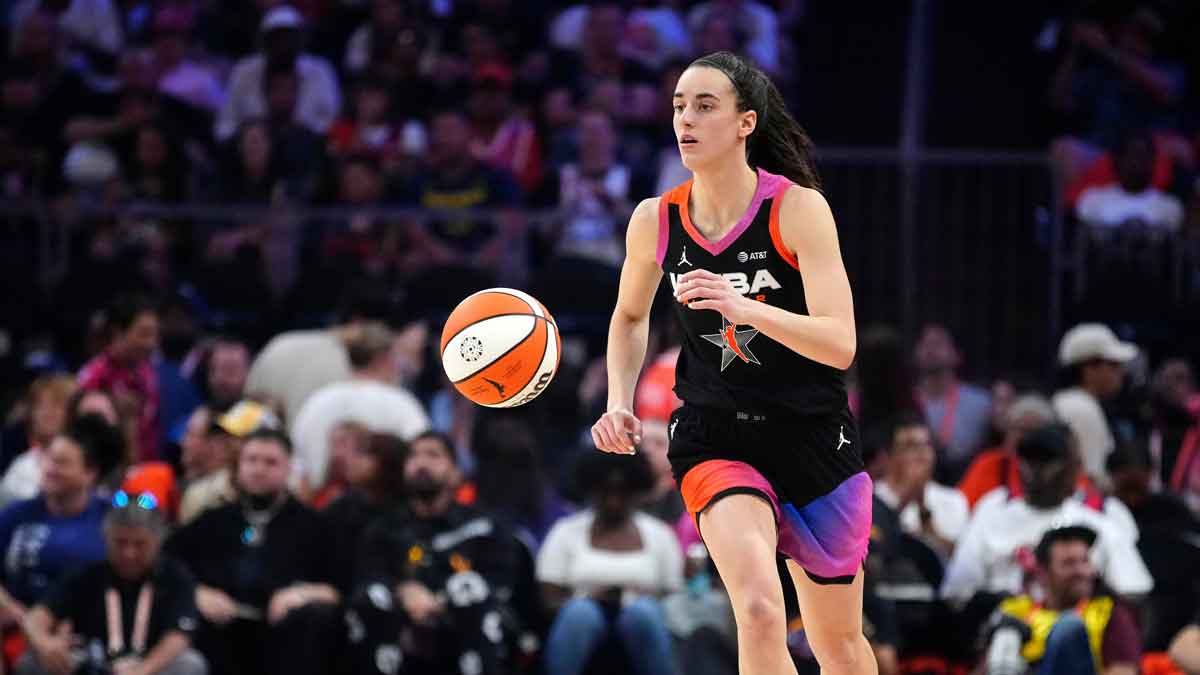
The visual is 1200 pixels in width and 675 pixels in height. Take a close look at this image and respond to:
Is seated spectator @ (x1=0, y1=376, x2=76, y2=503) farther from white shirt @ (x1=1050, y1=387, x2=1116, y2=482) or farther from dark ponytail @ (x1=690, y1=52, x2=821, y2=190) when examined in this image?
white shirt @ (x1=1050, y1=387, x2=1116, y2=482)

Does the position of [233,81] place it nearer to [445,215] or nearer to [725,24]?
[445,215]

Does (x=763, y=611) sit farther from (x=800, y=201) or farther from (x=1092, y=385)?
(x=1092, y=385)

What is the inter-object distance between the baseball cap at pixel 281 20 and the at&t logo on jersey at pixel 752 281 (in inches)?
373

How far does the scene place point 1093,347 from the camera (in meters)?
12.4

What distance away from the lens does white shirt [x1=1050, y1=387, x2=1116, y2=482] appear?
12148 millimetres

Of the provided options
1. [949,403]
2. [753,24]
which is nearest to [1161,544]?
[949,403]

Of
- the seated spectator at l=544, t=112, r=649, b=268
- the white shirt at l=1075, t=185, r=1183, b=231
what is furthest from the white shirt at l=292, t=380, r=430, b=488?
the white shirt at l=1075, t=185, r=1183, b=231

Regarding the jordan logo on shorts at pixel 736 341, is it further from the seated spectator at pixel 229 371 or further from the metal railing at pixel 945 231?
the metal railing at pixel 945 231

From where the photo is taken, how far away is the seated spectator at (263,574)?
10633mm

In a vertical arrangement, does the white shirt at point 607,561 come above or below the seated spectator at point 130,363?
below

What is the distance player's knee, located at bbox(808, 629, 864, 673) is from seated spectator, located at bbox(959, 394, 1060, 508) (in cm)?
478

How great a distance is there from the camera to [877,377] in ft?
40.5

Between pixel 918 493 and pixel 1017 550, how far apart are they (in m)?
1.05

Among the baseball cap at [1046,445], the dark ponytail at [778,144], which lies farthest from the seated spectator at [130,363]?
the dark ponytail at [778,144]
